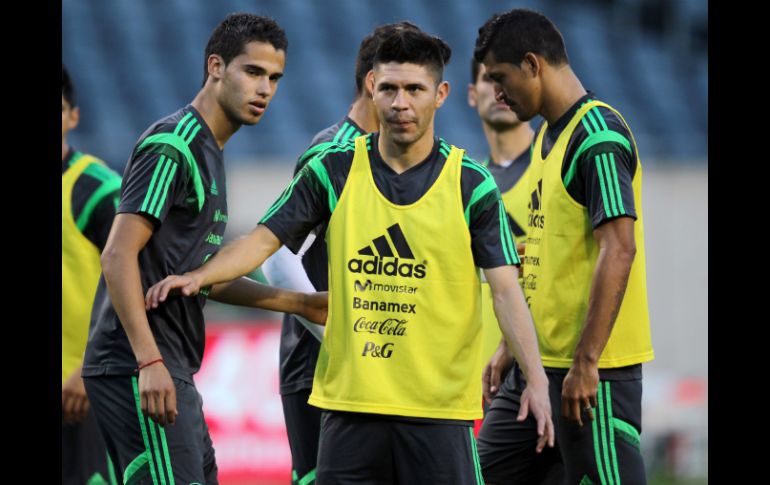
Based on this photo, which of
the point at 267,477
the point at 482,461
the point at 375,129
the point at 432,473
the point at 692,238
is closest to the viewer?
the point at 432,473

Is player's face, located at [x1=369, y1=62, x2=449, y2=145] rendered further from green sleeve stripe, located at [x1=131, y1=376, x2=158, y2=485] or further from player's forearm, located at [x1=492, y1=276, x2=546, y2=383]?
green sleeve stripe, located at [x1=131, y1=376, x2=158, y2=485]

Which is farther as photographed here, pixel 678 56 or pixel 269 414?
pixel 678 56

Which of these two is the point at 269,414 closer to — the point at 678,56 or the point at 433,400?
the point at 433,400

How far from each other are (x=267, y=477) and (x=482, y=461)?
4.55 meters

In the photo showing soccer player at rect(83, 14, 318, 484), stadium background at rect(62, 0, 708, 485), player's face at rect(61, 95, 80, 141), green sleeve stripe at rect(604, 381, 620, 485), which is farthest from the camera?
stadium background at rect(62, 0, 708, 485)

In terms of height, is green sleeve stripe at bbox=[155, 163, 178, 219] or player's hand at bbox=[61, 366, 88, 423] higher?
green sleeve stripe at bbox=[155, 163, 178, 219]

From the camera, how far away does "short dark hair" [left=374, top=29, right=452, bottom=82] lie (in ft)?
14.7

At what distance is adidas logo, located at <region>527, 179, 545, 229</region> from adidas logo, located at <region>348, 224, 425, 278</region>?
0.96 metres

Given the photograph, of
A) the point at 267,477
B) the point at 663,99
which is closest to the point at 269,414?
the point at 267,477

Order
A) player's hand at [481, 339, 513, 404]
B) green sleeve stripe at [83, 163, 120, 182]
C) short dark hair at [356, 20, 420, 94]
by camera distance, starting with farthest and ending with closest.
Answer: green sleeve stripe at [83, 163, 120, 182] < short dark hair at [356, 20, 420, 94] < player's hand at [481, 339, 513, 404]

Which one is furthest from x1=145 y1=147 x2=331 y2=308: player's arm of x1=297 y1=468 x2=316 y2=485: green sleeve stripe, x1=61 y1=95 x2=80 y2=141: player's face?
x1=61 y1=95 x2=80 y2=141: player's face

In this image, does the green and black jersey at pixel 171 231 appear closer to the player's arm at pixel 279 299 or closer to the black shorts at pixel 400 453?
the player's arm at pixel 279 299

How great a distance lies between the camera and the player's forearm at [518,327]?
435 centimetres

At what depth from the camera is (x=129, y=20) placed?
1448 cm
